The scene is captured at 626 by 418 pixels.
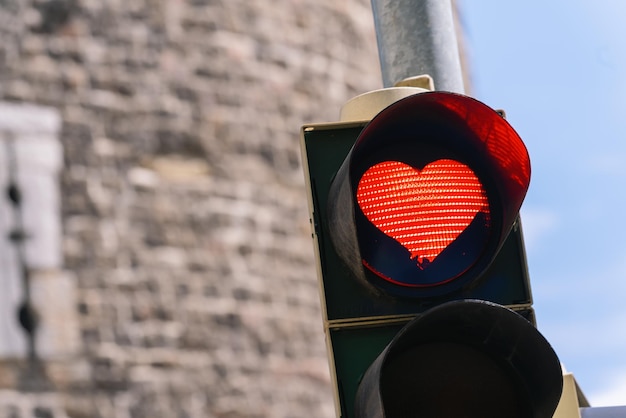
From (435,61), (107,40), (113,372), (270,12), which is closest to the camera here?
(435,61)

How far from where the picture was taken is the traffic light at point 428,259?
7.80 ft

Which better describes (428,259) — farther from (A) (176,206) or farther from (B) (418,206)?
(A) (176,206)

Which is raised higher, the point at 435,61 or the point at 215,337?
the point at 435,61

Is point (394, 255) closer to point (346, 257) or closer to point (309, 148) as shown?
point (346, 257)

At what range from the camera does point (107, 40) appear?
7785 millimetres

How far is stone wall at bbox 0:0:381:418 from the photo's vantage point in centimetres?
732

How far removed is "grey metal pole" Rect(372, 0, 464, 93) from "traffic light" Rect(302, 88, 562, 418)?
392 mm

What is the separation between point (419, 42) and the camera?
9.70ft

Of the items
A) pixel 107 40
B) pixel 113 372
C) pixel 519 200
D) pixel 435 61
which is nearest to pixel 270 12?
pixel 107 40

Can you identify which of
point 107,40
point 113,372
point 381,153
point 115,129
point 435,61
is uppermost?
point 107,40

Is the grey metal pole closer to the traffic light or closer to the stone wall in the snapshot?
the traffic light

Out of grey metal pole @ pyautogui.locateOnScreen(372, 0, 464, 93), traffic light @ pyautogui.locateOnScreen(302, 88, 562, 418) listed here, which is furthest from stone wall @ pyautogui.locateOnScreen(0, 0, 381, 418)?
traffic light @ pyautogui.locateOnScreen(302, 88, 562, 418)

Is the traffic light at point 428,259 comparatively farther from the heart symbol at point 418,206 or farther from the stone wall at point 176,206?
the stone wall at point 176,206

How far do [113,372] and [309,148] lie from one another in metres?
4.86
